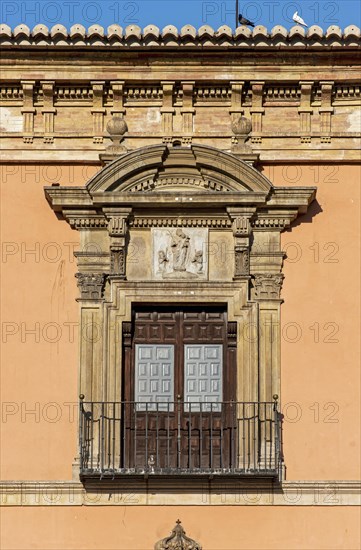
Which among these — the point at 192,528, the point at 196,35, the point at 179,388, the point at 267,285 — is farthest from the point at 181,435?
the point at 196,35

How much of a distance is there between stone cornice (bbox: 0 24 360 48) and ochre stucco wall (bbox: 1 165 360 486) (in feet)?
3.94

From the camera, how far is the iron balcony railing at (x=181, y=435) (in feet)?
52.1

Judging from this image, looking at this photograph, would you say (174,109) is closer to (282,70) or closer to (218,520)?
(282,70)

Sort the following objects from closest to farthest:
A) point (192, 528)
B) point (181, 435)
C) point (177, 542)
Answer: point (177, 542) < point (192, 528) < point (181, 435)

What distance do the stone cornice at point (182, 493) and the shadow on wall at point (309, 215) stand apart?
2.49m

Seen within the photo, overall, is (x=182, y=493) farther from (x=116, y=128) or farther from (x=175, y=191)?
(x=116, y=128)

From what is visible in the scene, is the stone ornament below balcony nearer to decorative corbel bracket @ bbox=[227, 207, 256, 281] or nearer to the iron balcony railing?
the iron balcony railing

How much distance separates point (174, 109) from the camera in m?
16.7

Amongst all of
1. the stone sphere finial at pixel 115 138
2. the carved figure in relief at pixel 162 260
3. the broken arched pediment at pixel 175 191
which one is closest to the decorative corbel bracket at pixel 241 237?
the broken arched pediment at pixel 175 191

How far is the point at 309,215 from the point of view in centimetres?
1655

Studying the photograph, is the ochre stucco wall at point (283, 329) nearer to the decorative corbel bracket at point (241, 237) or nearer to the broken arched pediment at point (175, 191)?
the broken arched pediment at point (175, 191)

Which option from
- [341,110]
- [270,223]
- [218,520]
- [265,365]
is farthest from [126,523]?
[341,110]

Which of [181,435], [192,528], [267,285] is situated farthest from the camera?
[267,285]

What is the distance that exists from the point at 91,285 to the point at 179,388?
1.29m
